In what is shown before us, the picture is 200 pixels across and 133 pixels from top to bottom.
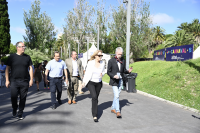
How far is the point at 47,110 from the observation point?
6.12 m

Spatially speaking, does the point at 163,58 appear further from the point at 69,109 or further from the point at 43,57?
the point at 43,57

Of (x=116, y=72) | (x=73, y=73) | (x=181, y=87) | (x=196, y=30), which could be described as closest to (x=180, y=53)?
(x=181, y=87)

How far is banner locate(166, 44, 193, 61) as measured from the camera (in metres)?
16.1

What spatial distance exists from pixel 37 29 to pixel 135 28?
66.3ft

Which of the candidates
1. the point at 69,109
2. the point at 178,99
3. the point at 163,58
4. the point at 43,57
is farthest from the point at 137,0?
the point at 69,109

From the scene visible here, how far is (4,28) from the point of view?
3638 cm

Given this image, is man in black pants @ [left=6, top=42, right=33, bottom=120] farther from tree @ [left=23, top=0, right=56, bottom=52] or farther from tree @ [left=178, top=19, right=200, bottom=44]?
tree @ [left=178, top=19, right=200, bottom=44]

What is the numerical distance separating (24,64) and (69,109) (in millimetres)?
2180

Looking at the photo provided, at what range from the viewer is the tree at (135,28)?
28.3 m

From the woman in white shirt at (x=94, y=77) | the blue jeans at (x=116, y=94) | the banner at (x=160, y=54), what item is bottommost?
the blue jeans at (x=116, y=94)

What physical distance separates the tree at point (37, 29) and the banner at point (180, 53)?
26589 mm

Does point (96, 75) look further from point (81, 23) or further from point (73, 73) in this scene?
point (81, 23)

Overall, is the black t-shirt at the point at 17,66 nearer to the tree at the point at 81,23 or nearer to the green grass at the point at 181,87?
the green grass at the point at 181,87

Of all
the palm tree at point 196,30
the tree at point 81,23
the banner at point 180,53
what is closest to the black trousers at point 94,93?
the banner at point 180,53
